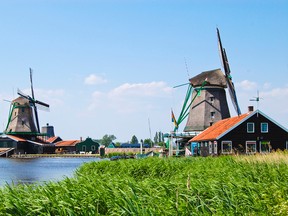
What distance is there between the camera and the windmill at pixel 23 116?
75.6 metres

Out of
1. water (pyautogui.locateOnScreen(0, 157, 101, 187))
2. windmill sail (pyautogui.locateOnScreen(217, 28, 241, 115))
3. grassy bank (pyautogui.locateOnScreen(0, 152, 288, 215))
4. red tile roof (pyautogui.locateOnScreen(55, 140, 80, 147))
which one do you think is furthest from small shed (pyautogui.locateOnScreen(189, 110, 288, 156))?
red tile roof (pyautogui.locateOnScreen(55, 140, 80, 147))

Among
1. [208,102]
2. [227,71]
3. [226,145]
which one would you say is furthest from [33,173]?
[227,71]

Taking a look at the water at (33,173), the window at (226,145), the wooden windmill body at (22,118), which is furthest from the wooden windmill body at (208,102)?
the wooden windmill body at (22,118)

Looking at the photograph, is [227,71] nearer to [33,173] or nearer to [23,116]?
[33,173]

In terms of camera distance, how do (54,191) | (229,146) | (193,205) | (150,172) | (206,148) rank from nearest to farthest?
(193,205) < (54,191) < (150,172) < (229,146) < (206,148)

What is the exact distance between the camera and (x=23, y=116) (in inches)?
2965

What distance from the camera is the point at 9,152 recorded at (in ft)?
249

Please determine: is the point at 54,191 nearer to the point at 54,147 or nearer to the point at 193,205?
the point at 193,205

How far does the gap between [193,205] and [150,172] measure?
11382 mm

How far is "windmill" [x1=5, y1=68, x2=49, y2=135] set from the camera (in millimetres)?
75562

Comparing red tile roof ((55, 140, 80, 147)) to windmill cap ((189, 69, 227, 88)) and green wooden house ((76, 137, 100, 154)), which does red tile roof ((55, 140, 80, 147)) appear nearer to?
green wooden house ((76, 137, 100, 154))

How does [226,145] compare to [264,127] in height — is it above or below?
below

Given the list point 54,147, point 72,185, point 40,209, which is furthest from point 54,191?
point 54,147

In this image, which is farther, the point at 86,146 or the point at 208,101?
the point at 86,146
